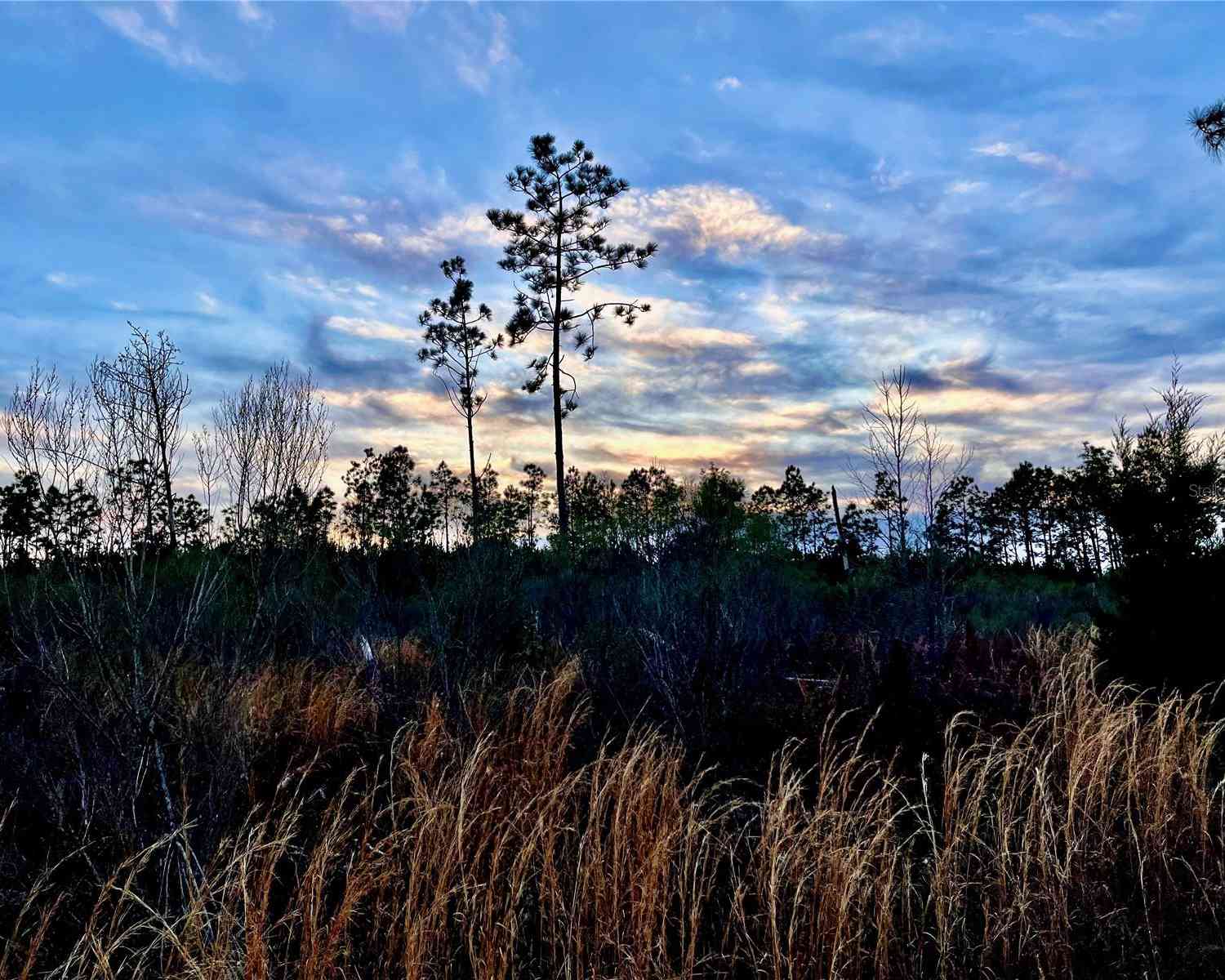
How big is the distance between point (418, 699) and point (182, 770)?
3404 millimetres

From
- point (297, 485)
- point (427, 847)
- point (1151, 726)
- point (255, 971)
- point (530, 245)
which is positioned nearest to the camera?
point (255, 971)

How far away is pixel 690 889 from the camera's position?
17.2ft

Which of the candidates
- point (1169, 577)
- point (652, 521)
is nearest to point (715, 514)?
point (652, 521)

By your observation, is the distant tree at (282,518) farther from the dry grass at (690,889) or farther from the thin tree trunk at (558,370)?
the thin tree trunk at (558,370)

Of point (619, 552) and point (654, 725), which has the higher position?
point (619, 552)

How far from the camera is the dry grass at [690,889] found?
13.3 ft

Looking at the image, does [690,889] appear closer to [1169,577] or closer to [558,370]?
[1169,577]

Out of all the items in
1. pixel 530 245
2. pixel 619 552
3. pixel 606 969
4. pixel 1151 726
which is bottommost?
pixel 606 969

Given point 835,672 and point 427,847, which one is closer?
point 427,847

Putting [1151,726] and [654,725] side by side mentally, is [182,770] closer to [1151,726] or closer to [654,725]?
[654,725]

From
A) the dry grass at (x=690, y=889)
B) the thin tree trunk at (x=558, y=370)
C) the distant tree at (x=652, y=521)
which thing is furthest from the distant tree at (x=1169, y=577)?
the thin tree trunk at (x=558, y=370)

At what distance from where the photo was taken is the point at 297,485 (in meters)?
8.46

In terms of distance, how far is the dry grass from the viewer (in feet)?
13.3

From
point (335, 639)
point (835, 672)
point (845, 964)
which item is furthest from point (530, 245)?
point (845, 964)
